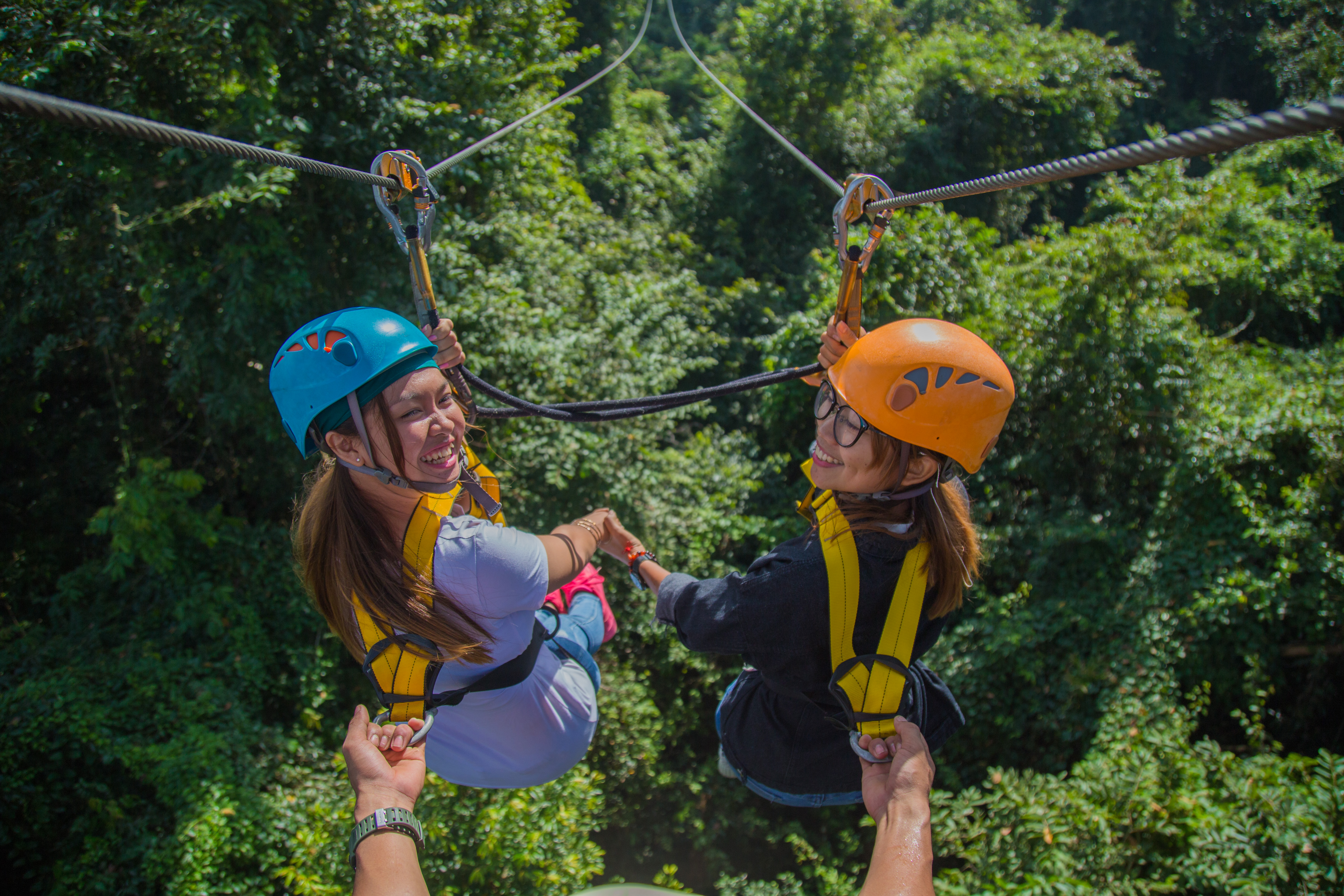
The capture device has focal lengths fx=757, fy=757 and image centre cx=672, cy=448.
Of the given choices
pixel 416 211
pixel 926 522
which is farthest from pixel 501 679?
pixel 416 211

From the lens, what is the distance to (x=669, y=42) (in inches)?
740

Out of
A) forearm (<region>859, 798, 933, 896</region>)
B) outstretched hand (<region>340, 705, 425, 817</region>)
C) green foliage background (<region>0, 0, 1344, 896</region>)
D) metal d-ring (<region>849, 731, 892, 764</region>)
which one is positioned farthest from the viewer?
green foliage background (<region>0, 0, 1344, 896</region>)

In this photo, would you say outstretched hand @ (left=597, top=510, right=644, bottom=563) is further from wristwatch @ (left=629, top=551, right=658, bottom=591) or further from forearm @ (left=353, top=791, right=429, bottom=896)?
forearm @ (left=353, top=791, right=429, bottom=896)

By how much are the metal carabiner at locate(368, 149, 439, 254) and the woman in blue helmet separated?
0.80 feet

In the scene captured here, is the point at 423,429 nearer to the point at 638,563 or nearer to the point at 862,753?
the point at 638,563

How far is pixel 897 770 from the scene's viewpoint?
1.38m

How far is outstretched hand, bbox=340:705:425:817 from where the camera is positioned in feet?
4.30

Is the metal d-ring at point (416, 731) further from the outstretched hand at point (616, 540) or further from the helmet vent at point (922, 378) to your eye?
the helmet vent at point (922, 378)

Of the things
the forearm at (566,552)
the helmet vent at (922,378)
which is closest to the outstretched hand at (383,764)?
the forearm at (566,552)

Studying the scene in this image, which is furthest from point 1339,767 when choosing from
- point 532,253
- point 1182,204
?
point 532,253

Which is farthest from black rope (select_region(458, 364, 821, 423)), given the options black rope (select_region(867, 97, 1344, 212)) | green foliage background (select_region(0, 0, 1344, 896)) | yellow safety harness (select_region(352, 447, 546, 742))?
green foliage background (select_region(0, 0, 1344, 896))

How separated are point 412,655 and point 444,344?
78 centimetres

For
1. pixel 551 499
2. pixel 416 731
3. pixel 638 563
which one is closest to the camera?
pixel 416 731

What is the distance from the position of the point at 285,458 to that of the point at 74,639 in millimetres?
1912
